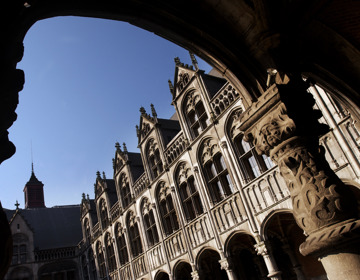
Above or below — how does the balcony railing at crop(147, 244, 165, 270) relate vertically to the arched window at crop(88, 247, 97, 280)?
below

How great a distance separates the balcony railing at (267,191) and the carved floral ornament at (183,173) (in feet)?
12.6

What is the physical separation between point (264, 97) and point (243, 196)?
28.3 ft

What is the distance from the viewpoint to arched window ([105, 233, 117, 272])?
22016mm

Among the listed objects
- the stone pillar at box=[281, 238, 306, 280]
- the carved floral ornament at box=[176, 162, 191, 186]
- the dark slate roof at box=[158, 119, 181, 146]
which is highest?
the dark slate roof at box=[158, 119, 181, 146]

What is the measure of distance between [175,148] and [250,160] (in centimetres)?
495

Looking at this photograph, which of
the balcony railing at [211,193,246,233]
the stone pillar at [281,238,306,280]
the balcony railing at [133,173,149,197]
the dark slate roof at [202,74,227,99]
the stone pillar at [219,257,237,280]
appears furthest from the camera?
the balcony railing at [133,173,149,197]

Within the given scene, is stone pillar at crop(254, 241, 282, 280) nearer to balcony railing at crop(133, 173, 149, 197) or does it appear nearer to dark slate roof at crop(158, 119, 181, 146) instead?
dark slate roof at crop(158, 119, 181, 146)

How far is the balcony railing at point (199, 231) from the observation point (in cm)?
1283

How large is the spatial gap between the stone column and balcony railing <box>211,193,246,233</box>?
28.2 ft

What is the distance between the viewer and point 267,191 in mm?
10297

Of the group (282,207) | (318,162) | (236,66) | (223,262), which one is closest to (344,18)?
(236,66)

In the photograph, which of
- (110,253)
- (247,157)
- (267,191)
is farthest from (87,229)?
(267,191)

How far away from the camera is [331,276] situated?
2.37 meters

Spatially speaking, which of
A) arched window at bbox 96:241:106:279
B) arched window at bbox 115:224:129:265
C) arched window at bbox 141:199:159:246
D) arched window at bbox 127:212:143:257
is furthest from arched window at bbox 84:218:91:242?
arched window at bbox 141:199:159:246
